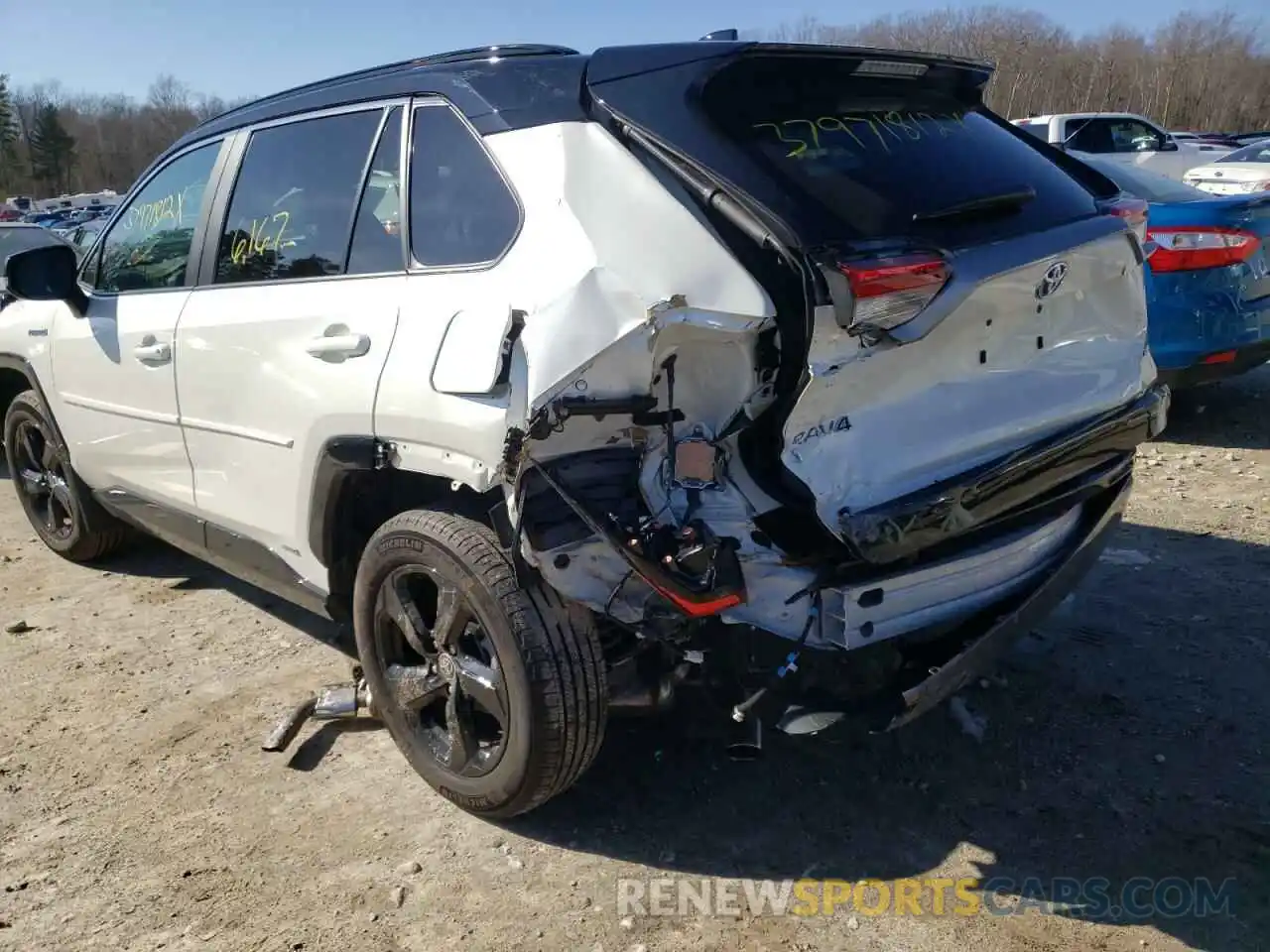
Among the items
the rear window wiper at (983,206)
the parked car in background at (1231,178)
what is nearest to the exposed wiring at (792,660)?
the rear window wiper at (983,206)

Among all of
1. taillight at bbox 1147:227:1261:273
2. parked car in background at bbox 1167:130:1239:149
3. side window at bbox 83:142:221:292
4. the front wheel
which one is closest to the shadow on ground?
taillight at bbox 1147:227:1261:273

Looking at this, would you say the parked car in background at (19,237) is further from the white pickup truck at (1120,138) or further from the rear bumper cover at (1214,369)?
the white pickup truck at (1120,138)

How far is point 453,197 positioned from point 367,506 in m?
0.99

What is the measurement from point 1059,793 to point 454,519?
1.86 metres

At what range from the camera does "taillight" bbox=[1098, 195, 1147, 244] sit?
2910 mm

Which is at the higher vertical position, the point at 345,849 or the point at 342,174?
the point at 342,174

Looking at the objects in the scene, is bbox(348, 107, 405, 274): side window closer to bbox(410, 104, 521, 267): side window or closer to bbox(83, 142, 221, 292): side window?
bbox(410, 104, 521, 267): side window

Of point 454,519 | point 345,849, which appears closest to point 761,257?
point 454,519

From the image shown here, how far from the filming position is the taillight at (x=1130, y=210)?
291 centimetres

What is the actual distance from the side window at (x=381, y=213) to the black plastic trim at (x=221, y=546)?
1.08 m

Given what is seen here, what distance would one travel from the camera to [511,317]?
2383 millimetres

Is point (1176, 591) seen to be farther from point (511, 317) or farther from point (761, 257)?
point (511, 317)

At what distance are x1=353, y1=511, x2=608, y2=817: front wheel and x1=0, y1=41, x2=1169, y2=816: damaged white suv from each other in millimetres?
11

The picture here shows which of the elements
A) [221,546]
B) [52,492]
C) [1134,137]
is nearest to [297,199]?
[221,546]
